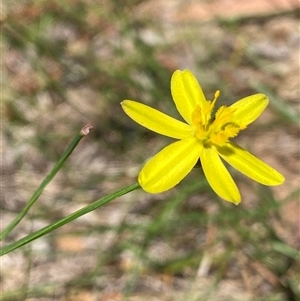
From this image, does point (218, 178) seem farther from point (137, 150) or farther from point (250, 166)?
point (137, 150)

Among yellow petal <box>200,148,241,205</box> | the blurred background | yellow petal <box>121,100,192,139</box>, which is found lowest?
yellow petal <box>200,148,241,205</box>

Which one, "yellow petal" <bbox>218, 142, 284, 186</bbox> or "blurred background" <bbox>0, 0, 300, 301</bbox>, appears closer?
"yellow petal" <bbox>218, 142, 284, 186</bbox>

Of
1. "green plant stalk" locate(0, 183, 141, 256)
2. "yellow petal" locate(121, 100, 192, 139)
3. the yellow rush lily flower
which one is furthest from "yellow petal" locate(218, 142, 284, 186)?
"green plant stalk" locate(0, 183, 141, 256)

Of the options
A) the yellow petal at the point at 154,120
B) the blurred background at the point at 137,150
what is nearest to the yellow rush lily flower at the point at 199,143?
the yellow petal at the point at 154,120

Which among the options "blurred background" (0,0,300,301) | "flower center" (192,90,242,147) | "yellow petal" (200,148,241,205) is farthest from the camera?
"blurred background" (0,0,300,301)

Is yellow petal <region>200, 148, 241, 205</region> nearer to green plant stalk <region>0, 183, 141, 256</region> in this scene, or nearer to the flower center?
the flower center

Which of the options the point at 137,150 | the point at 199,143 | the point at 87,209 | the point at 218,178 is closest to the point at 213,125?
the point at 199,143
